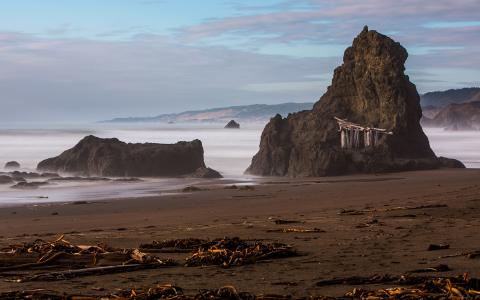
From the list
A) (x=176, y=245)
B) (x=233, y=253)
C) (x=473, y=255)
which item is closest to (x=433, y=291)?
(x=473, y=255)

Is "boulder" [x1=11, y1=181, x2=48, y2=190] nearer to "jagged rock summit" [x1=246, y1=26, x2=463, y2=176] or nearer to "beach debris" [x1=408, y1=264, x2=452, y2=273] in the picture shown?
"jagged rock summit" [x1=246, y1=26, x2=463, y2=176]

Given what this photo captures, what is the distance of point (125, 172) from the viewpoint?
29812mm

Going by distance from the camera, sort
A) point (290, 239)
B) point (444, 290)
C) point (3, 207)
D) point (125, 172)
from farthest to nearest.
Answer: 1. point (125, 172)
2. point (3, 207)
3. point (290, 239)
4. point (444, 290)

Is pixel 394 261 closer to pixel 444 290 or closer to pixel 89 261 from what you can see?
pixel 444 290

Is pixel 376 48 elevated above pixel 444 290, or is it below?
above

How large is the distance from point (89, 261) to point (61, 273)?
2.52 feet

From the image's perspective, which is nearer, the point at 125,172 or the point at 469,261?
the point at 469,261

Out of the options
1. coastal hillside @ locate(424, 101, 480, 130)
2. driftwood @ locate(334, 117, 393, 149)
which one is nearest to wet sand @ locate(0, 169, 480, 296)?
driftwood @ locate(334, 117, 393, 149)

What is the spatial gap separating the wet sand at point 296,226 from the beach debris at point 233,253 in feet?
0.48

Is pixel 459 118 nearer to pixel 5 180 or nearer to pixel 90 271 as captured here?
pixel 5 180

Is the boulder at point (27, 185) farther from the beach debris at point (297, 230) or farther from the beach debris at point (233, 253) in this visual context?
the beach debris at point (233, 253)

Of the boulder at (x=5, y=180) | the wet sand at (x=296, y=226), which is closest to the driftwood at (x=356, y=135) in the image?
the wet sand at (x=296, y=226)

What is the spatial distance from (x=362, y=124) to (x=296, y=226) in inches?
657

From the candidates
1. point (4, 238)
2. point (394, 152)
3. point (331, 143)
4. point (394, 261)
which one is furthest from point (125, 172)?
point (394, 261)
